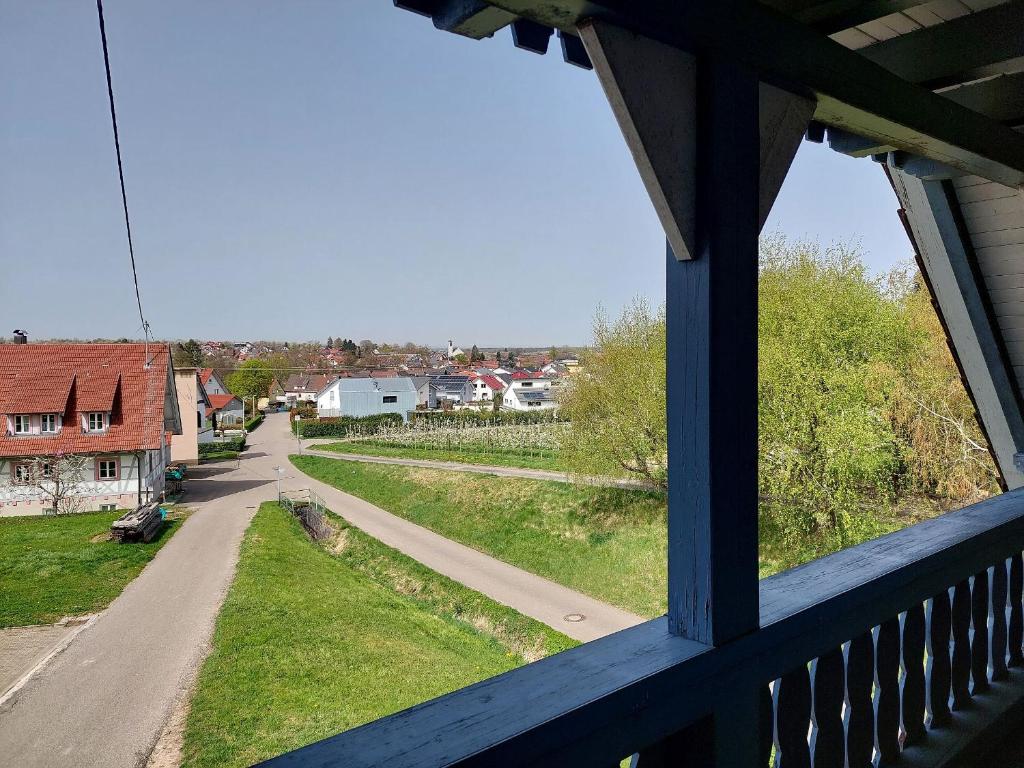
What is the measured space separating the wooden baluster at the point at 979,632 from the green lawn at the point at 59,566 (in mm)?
2915

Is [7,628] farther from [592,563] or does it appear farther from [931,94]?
[592,563]

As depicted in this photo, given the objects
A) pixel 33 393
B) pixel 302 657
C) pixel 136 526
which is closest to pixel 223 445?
pixel 302 657

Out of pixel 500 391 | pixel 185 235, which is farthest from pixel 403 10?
pixel 500 391

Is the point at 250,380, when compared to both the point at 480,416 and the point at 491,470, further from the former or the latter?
the point at 480,416

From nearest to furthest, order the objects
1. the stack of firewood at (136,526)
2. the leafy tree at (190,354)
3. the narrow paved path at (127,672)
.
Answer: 1. the narrow paved path at (127,672)
2. the stack of firewood at (136,526)
3. the leafy tree at (190,354)

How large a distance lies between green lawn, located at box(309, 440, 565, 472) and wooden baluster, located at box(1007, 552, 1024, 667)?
10652 millimetres

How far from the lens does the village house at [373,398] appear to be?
12477 mm

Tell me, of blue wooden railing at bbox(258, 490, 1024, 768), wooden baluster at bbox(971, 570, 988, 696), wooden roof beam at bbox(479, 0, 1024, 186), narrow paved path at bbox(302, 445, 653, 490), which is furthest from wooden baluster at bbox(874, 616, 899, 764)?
narrow paved path at bbox(302, 445, 653, 490)

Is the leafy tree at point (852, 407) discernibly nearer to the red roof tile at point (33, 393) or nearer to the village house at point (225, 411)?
the village house at point (225, 411)

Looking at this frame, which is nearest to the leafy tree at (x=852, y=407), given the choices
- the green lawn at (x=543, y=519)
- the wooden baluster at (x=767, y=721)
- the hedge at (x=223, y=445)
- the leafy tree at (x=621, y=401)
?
the leafy tree at (x=621, y=401)

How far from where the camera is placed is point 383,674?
3322 mm

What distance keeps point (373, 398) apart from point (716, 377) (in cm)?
1374

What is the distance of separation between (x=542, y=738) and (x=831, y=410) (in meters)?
8.64

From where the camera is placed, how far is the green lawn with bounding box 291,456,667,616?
Answer: 29.2 feet
